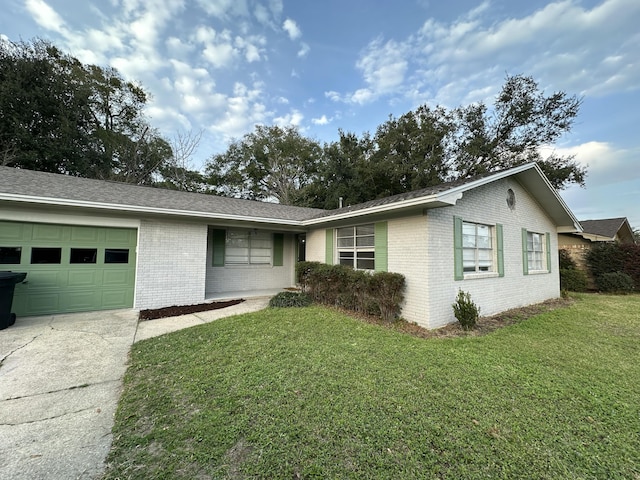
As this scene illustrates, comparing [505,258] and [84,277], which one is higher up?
[505,258]

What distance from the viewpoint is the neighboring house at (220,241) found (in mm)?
5953

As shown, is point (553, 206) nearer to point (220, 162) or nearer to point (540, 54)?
point (540, 54)

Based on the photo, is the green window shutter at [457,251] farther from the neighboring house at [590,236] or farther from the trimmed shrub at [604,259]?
the trimmed shrub at [604,259]

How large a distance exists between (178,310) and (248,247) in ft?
12.5

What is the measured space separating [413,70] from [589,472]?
12775mm

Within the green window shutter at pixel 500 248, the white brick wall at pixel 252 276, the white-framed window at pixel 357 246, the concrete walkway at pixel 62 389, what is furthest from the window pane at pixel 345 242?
the concrete walkway at pixel 62 389

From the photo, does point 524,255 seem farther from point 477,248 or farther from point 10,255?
point 10,255

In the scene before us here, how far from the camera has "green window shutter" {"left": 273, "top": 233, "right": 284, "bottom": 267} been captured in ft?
35.5

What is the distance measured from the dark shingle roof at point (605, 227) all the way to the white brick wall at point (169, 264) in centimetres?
2062

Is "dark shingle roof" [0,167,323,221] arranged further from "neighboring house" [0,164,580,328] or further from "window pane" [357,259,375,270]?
"window pane" [357,259,375,270]

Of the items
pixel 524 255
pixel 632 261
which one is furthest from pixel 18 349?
pixel 632 261

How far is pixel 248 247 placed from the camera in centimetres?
1029

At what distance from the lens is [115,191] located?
7555 millimetres

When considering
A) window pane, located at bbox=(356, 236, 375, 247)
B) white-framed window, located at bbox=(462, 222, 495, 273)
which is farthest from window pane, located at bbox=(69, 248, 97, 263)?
white-framed window, located at bbox=(462, 222, 495, 273)
